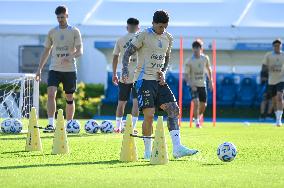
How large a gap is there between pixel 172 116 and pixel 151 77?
0.58 metres

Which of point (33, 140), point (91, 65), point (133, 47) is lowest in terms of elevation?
point (33, 140)

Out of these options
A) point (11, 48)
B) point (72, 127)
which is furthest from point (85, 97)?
point (72, 127)

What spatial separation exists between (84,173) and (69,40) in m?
7.56

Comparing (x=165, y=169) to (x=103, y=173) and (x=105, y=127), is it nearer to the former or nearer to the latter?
(x=103, y=173)

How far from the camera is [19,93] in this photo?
18.4 metres

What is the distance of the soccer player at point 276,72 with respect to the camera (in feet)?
75.5

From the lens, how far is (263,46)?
30.9 meters

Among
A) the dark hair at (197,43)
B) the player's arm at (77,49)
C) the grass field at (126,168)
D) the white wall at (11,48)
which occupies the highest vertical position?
the white wall at (11,48)

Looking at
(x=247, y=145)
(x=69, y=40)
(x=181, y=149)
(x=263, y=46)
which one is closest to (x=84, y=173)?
(x=181, y=149)

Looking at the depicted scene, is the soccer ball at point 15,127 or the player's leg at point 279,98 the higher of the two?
the player's leg at point 279,98

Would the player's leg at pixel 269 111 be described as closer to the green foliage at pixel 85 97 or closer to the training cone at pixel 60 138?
the green foliage at pixel 85 97

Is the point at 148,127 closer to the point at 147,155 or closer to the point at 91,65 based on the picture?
the point at 147,155

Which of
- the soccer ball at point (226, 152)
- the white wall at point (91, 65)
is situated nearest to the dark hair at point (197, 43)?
the white wall at point (91, 65)

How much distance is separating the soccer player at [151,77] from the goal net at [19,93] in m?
5.69
